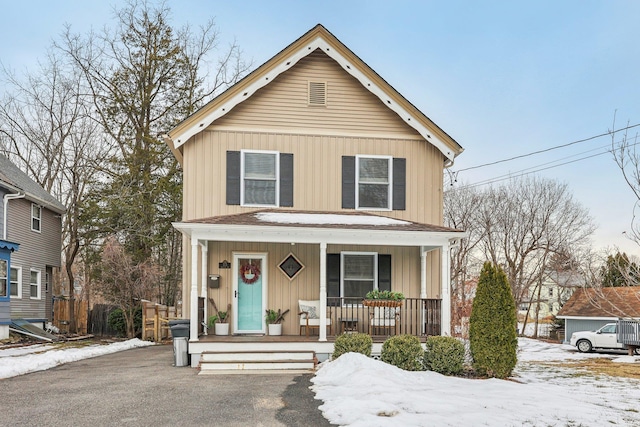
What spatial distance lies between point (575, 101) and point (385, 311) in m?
11.8

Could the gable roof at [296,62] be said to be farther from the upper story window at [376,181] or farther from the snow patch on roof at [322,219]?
the snow patch on roof at [322,219]

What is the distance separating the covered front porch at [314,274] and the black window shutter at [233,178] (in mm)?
723

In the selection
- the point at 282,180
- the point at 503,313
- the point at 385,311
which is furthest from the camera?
the point at 282,180

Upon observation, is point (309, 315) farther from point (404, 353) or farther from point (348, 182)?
point (348, 182)

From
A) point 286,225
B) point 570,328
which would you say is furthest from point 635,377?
point 570,328

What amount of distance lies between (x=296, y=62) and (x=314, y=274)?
5.41 meters

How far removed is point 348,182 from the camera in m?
14.8

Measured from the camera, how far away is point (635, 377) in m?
14.0

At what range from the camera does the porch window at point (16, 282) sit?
68.7 ft

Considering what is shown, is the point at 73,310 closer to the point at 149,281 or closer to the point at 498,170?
the point at 149,281

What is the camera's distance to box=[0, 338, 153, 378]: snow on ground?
12289 millimetres

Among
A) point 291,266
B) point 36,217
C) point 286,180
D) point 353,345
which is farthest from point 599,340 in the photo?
point 36,217

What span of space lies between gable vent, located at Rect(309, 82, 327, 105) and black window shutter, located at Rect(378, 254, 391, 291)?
4.28m

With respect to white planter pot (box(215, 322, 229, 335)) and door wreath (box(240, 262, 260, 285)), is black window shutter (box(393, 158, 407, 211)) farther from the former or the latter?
white planter pot (box(215, 322, 229, 335))
